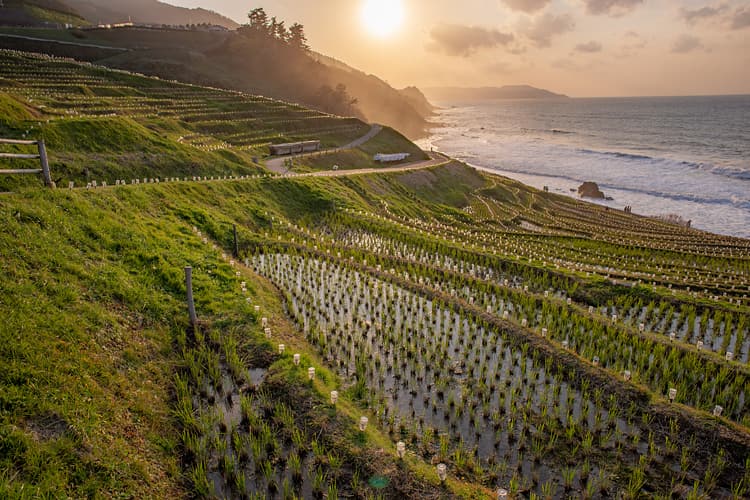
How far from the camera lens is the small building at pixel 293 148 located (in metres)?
48.6

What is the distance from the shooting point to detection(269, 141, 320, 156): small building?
160 ft

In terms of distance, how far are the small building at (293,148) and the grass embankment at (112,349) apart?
30481mm

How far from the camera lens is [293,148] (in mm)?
50812

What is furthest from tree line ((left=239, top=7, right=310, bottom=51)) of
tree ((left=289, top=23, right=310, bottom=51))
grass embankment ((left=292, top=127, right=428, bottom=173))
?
grass embankment ((left=292, top=127, right=428, bottom=173))

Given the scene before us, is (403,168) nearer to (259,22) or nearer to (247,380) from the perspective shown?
(247,380)

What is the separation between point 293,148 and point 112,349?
139 feet

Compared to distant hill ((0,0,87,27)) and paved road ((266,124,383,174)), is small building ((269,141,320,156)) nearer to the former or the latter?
paved road ((266,124,383,174))

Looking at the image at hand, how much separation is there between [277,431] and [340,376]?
315cm

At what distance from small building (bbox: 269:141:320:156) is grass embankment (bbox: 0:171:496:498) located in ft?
100

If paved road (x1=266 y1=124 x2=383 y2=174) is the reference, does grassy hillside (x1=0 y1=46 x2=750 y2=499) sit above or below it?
below

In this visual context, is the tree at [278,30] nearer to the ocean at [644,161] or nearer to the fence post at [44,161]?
the ocean at [644,161]

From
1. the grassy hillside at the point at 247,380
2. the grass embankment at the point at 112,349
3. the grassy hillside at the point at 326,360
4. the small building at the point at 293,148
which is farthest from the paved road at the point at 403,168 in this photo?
the grass embankment at the point at 112,349

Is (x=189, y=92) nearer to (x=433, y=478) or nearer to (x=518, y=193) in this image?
(x=518, y=193)

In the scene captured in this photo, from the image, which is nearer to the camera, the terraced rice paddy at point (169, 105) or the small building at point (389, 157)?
the terraced rice paddy at point (169, 105)
